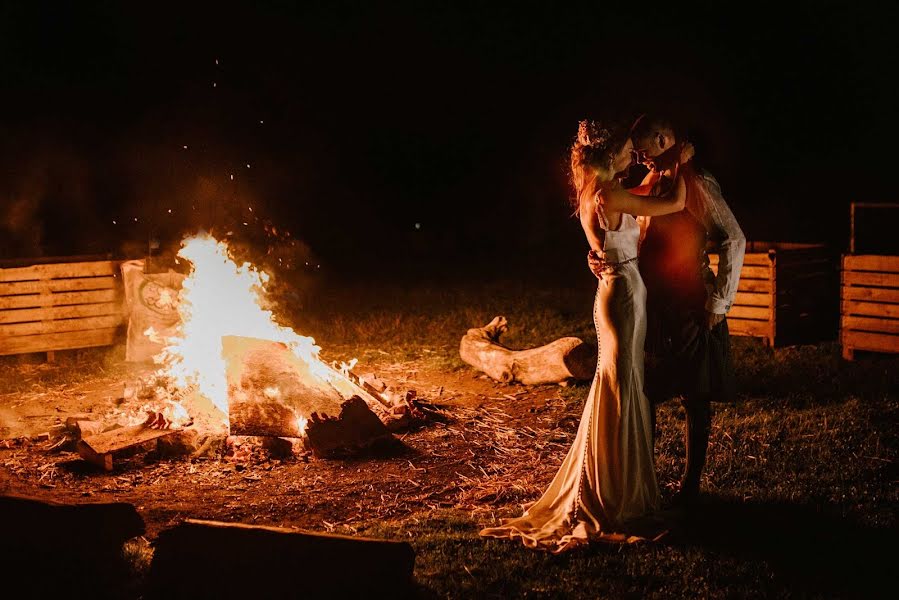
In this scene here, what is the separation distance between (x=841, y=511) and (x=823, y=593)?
123 cm

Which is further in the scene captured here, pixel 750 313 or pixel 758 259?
pixel 750 313

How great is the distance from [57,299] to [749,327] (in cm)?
907

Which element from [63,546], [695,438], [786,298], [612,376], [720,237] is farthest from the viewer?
[786,298]

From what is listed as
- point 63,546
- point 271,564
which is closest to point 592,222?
point 271,564

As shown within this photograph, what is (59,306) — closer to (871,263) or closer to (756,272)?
(756,272)

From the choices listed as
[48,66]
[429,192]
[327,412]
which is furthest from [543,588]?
[48,66]

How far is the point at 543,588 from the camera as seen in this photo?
15.4 feet

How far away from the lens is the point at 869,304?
1002 cm

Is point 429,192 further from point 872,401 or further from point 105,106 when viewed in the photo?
point 872,401

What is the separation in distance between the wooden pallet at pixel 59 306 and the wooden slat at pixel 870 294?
368 inches

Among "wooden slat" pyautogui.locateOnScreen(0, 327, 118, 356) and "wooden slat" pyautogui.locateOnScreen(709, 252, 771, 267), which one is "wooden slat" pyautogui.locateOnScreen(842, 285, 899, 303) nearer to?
"wooden slat" pyautogui.locateOnScreen(709, 252, 771, 267)

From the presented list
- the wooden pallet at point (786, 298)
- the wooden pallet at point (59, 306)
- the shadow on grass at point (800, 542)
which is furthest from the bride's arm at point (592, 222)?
the wooden pallet at point (59, 306)

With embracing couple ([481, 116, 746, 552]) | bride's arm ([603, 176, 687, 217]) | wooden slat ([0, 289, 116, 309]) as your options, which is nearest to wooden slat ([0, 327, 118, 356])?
wooden slat ([0, 289, 116, 309])

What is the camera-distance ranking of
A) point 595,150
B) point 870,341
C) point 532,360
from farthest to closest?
point 870,341, point 532,360, point 595,150
